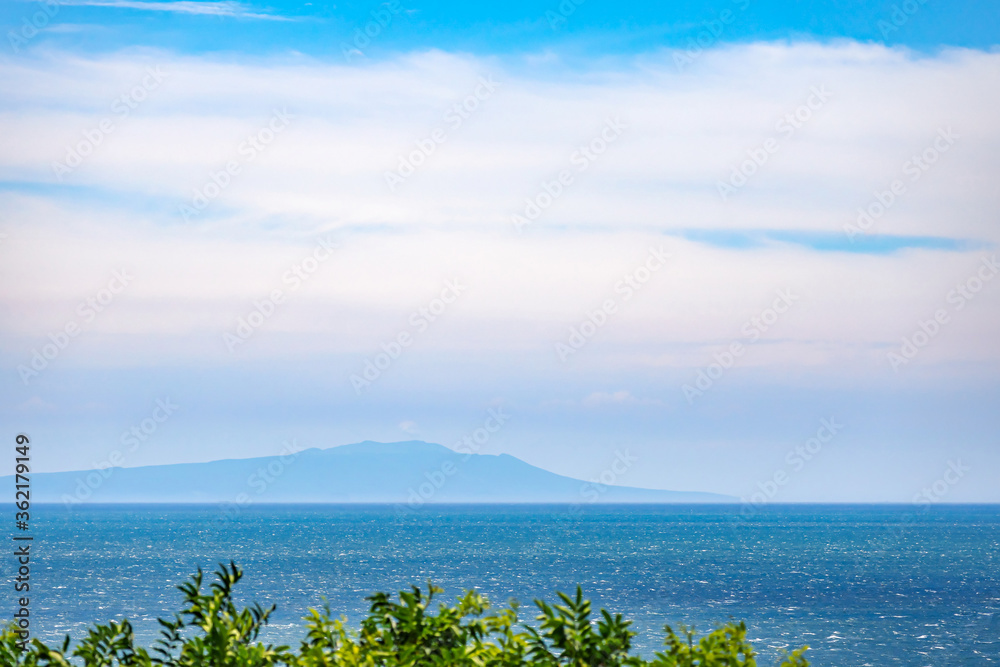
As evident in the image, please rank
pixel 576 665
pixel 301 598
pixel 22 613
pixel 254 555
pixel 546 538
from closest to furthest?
1. pixel 576 665
2. pixel 22 613
3. pixel 301 598
4. pixel 254 555
5. pixel 546 538

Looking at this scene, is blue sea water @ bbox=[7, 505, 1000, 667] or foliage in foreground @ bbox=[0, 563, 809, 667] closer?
foliage in foreground @ bbox=[0, 563, 809, 667]

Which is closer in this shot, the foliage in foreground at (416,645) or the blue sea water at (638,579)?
the foliage in foreground at (416,645)

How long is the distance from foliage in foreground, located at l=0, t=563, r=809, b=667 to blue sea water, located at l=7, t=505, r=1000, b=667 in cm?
1087

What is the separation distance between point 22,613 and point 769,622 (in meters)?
55.4

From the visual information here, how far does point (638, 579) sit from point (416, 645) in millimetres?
86562

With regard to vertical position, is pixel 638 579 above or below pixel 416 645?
below

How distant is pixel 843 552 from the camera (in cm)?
13362

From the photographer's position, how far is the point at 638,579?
94.6 meters

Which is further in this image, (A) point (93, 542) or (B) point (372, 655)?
(A) point (93, 542)

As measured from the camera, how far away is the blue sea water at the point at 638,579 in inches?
2355

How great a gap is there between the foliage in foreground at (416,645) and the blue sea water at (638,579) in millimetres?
10874

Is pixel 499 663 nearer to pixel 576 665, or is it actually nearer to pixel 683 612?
pixel 576 665

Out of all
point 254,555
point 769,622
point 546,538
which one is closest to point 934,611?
point 769,622

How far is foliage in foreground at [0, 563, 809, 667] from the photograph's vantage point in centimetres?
1027
